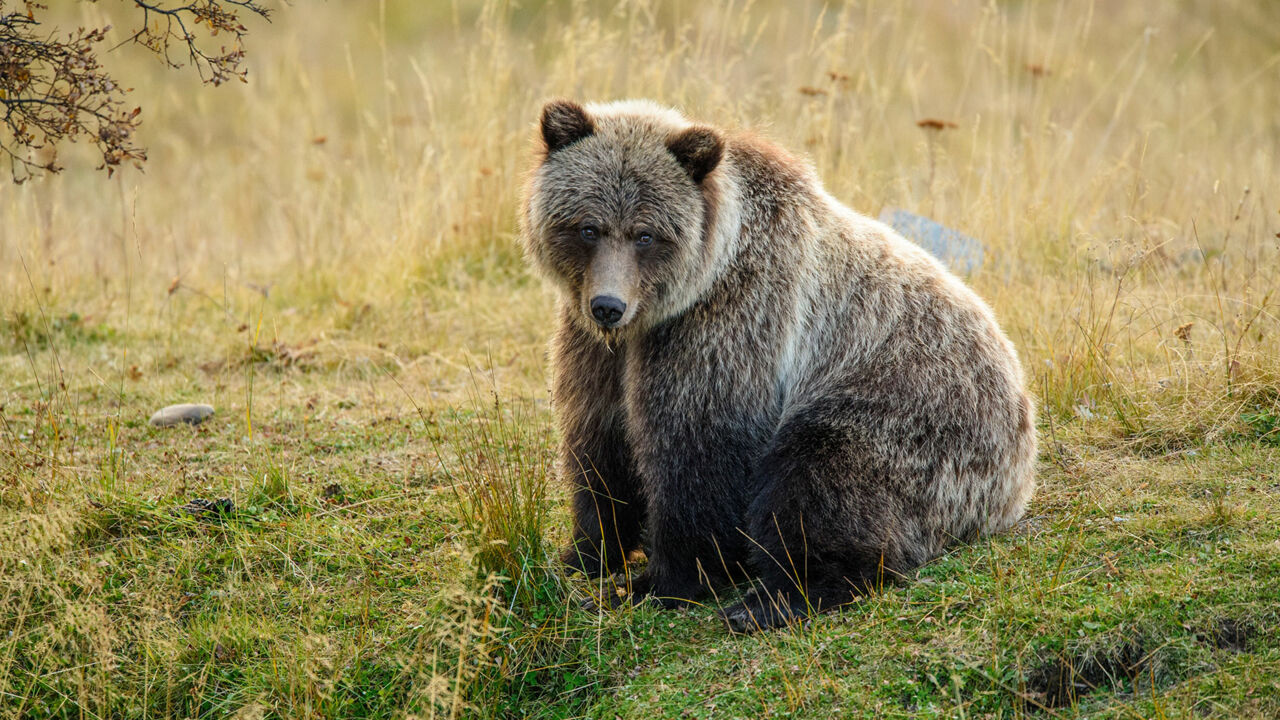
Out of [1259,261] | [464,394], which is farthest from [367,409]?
[1259,261]

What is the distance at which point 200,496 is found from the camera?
5004mm

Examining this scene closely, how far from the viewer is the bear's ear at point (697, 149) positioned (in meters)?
4.32

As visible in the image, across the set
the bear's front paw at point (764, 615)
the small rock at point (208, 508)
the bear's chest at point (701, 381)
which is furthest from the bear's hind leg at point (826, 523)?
the small rock at point (208, 508)

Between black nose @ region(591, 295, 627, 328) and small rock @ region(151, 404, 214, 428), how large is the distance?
3002 mm

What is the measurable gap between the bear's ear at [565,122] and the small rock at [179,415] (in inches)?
114

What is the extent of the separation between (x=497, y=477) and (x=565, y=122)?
4.86 ft

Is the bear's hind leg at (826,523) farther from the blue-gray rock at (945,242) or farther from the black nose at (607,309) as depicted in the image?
the blue-gray rock at (945,242)

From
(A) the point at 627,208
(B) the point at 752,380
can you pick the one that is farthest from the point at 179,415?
(B) the point at 752,380

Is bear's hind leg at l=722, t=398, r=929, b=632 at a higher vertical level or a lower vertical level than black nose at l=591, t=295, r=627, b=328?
lower

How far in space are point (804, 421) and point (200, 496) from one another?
2.83 metres

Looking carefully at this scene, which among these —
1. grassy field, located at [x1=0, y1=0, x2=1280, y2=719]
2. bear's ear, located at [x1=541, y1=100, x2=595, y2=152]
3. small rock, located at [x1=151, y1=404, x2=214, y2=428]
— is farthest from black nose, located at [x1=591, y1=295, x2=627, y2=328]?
small rock, located at [x1=151, y1=404, x2=214, y2=428]

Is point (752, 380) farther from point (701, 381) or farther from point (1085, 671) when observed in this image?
point (1085, 671)

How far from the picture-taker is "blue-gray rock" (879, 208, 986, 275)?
7399 millimetres

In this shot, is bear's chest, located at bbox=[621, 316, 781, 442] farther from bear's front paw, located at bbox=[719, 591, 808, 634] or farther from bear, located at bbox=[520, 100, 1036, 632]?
bear's front paw, located at bbox=[719, 591, 808, 634]
